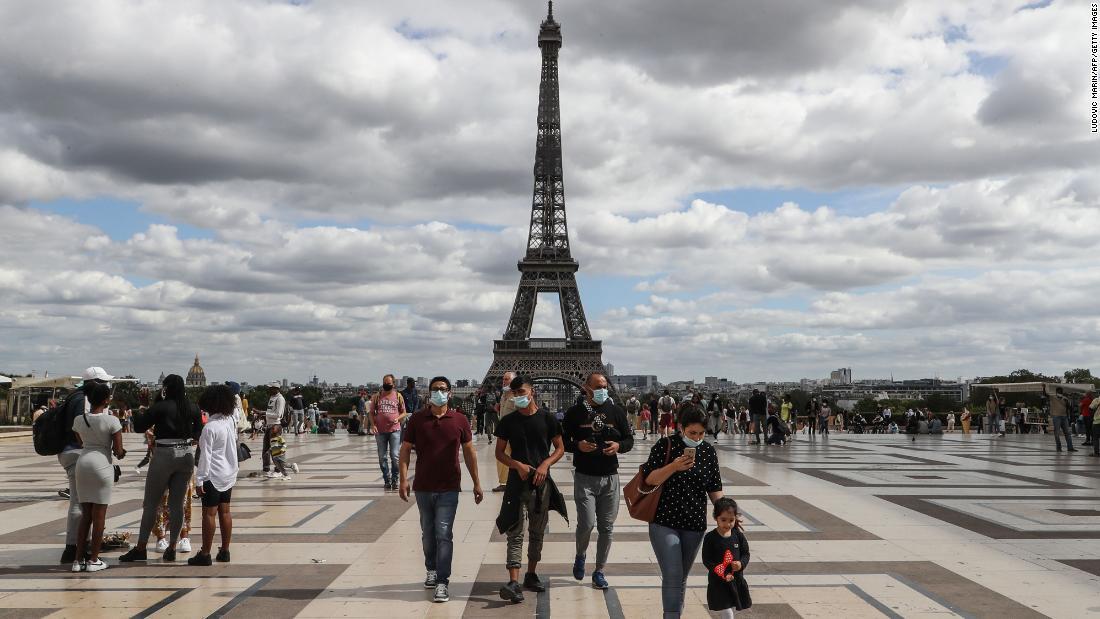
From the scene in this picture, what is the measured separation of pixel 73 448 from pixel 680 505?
6.18 metres

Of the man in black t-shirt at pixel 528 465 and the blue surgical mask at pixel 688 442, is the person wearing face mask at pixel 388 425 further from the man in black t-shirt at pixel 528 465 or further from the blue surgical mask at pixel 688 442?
the blue surgical mask at pixel 688 442

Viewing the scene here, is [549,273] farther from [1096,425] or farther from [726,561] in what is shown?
[726,561]

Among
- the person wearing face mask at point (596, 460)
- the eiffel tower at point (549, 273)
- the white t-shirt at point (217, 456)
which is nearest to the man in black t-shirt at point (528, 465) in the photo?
the person wearing face mask at point (596, 460)

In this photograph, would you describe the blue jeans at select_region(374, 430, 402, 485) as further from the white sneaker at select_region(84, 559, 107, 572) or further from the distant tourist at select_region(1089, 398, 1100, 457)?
the distant tourist at select_region(1089, 398, 1100, 457)

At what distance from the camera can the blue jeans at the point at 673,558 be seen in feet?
17.7

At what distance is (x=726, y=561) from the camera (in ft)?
16.8

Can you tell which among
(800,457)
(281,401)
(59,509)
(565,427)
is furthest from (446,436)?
(800,457)

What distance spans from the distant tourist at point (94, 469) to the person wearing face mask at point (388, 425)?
530 cm

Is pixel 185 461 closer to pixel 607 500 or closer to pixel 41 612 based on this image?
pixel 41 612

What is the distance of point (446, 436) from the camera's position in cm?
717

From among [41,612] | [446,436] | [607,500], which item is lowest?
[41,612]

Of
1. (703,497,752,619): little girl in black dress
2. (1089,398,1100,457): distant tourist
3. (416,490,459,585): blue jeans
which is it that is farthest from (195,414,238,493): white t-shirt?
(1089,398,1100,457): distant tourist

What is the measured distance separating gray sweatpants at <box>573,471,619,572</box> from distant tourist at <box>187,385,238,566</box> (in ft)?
10.8

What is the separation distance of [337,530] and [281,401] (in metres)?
5.44
